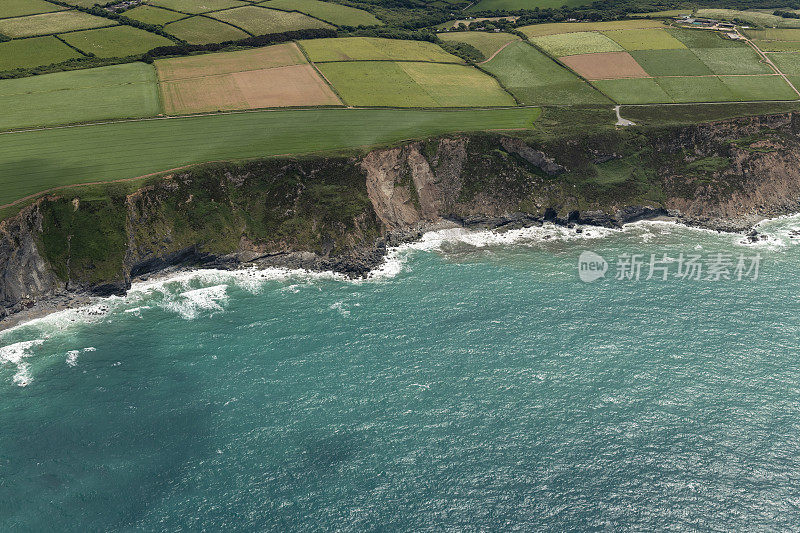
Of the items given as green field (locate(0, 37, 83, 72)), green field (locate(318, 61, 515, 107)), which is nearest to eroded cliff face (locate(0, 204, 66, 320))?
green field (locate(318, 61, 515, 107))

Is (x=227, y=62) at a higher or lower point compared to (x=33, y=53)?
lower

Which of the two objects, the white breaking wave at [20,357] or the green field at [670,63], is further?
the green field at [670,63]

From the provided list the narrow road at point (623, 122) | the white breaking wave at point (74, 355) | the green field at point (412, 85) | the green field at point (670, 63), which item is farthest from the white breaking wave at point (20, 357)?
the green field at point (670, 63)

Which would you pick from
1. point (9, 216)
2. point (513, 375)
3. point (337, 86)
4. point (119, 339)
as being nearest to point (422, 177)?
Result: point (337, 86)

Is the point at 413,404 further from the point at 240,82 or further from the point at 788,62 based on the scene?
the point at 788,62

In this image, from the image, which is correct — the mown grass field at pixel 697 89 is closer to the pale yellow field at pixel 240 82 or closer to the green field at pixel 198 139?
the green field at pixel 198 139

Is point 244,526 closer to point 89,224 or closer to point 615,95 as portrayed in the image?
point 89,224

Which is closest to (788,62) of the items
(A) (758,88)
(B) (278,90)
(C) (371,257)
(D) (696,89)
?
(A) (758,88)

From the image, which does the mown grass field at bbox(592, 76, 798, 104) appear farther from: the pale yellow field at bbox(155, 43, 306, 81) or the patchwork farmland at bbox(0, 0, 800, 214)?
the pale yellow field at bbox(155, 43, 306, 81)
